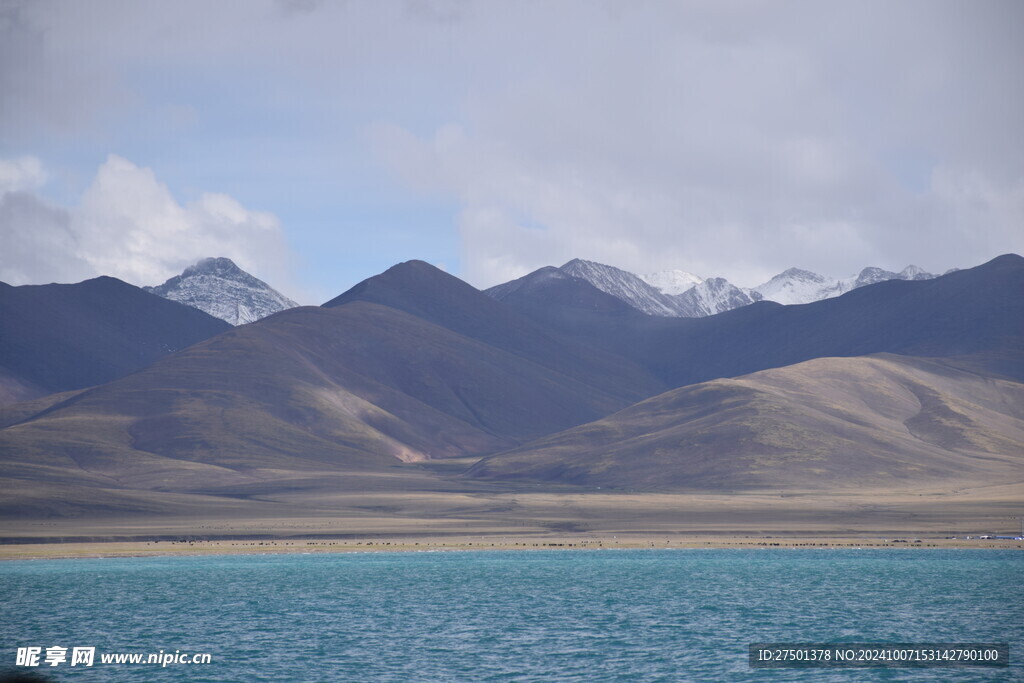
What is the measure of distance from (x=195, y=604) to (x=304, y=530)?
87.5m

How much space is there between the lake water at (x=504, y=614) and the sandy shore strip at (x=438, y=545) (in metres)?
13.7

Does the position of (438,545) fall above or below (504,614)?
→ above

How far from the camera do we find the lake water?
2255 inches

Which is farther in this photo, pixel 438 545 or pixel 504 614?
pixel 438 545

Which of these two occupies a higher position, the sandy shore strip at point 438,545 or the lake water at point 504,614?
the sandy shore strip at point 438,545

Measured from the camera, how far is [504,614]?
259ft

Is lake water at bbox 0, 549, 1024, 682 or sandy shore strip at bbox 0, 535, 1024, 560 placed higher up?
sandy shore strip at bbox 0, 535, 1024, 560

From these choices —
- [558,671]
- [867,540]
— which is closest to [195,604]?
[558,671]

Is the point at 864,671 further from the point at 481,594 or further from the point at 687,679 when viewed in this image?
the point at 481,594

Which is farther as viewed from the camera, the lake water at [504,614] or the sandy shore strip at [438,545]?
the sandy shore strip at [438,545]

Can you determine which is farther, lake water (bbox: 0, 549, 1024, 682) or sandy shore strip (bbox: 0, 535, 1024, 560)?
sandy shore strip (bbox: 0, 535, 1024, 560)

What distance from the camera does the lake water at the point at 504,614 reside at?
57281mm

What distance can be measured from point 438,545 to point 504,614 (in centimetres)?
7728

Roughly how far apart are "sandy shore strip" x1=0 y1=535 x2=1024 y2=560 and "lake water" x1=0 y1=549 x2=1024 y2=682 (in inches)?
541
